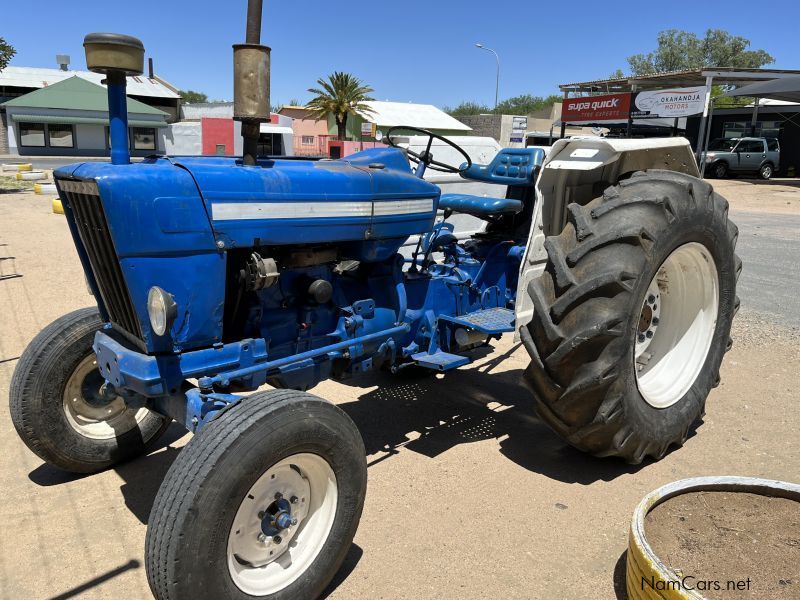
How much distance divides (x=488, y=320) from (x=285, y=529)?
1933mm

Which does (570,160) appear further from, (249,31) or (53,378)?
(53,378)

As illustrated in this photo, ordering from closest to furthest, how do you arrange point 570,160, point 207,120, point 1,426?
1. point 570,160
2. point 1,426
3. point 207,120

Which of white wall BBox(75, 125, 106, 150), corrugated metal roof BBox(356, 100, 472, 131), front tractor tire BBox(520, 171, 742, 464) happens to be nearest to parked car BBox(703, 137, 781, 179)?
corrugated metal roof BBox(356, 100, 472, 131)

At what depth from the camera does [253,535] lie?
2.53 metres

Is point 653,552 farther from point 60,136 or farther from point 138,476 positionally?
point 60,136

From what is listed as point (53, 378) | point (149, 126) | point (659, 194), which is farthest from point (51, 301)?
point (149, 126)

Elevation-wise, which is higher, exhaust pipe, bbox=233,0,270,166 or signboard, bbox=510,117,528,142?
signboard, bbox=510,117,528,142

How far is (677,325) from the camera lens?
13.6ft

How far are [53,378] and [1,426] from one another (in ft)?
3.21

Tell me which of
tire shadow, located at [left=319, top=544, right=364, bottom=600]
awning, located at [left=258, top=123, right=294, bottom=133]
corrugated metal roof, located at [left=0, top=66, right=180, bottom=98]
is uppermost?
corrugated metal roof, located at [left=0, top=66, right=180, bottom=98]

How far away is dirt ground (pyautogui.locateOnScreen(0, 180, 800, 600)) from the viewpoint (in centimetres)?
279

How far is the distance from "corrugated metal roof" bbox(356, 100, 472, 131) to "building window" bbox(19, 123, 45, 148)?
809 inches

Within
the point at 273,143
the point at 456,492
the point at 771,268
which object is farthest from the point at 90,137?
the point at 456,492

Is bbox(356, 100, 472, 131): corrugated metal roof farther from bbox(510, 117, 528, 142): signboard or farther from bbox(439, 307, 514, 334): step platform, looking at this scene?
bbox(439, 307, 514, 334): step platform
